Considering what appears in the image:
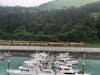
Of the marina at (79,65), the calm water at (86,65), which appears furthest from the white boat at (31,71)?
the calm water at (86,65)

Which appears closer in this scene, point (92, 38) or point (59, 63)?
point (59, 63)

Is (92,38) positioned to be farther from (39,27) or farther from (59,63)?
(59,63)

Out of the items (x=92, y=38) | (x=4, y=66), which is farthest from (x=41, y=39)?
(x=4, y=66)

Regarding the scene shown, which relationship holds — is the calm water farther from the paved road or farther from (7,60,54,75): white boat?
the paved road

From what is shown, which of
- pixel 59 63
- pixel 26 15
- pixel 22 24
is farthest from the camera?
pixel 26 15

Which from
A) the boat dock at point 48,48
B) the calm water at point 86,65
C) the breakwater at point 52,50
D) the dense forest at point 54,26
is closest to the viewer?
the calm water at point 86,65

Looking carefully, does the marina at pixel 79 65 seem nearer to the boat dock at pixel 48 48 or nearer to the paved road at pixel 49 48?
the boat dock at pixel 48 48

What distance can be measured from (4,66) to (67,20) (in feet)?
151

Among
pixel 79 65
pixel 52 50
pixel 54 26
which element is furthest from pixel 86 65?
pixel 54 26

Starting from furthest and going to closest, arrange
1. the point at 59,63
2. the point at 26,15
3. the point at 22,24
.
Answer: the point at 26,15
the point at 22,24
the point at 59,63

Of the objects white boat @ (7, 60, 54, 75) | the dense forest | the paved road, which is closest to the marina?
white boat @ (7, 60, 54, 75)

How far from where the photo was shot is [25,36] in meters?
92.2

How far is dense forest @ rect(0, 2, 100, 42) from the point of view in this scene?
87.0 m

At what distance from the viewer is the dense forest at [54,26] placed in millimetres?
87000
